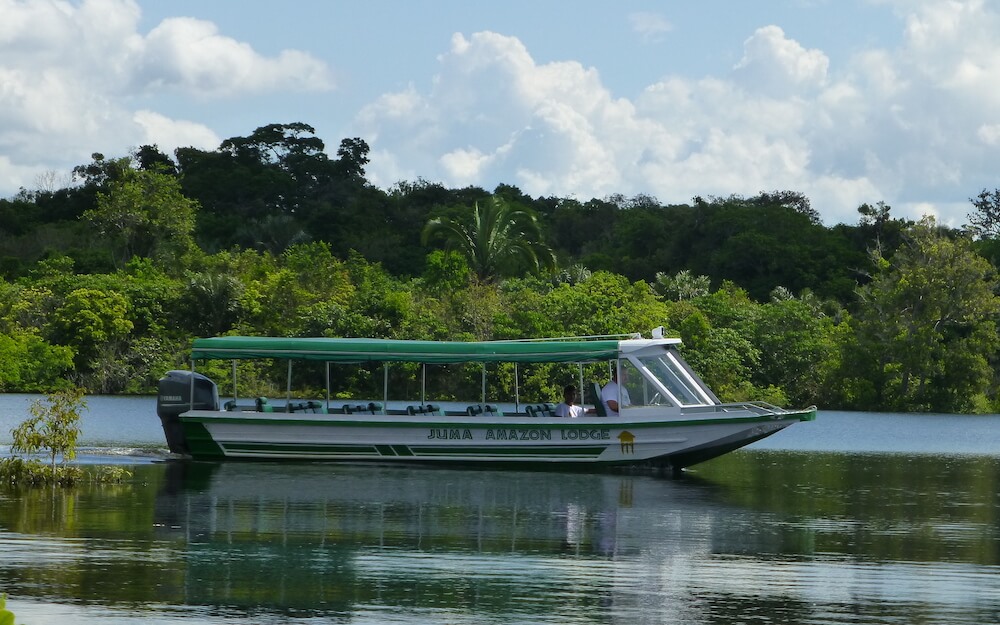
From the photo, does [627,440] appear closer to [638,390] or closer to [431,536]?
[638,390]

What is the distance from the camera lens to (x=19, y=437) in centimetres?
2130

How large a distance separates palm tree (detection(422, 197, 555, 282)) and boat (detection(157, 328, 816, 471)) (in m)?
32.1

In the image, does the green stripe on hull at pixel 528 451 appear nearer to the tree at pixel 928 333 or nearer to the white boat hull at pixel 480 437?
the white boat hull at pixel 480 437

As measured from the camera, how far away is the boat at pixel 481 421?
24750 millimetres

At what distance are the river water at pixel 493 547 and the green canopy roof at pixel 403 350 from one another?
74.9 inches

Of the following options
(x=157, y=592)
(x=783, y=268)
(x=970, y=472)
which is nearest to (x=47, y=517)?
(x=157, y=592)

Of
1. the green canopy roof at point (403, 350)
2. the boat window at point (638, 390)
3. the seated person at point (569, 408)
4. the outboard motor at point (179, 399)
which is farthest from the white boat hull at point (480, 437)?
the green canopy roof at point (403, 350)

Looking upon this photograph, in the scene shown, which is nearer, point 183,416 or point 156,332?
point 183,416

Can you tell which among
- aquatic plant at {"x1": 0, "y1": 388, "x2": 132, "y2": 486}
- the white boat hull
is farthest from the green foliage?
aquatic plant at {"x1": 0, "y1": 388, "x2": 132, "y2": 486}

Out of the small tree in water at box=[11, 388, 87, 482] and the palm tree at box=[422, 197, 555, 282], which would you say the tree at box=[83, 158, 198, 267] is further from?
the small tree in water at box=[11, 388, 87, 482]

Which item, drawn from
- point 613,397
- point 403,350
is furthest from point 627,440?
point 403,350

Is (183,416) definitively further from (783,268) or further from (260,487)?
(783,268)

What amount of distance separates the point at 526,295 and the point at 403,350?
28.1 metres

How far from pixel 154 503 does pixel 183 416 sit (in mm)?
5764
